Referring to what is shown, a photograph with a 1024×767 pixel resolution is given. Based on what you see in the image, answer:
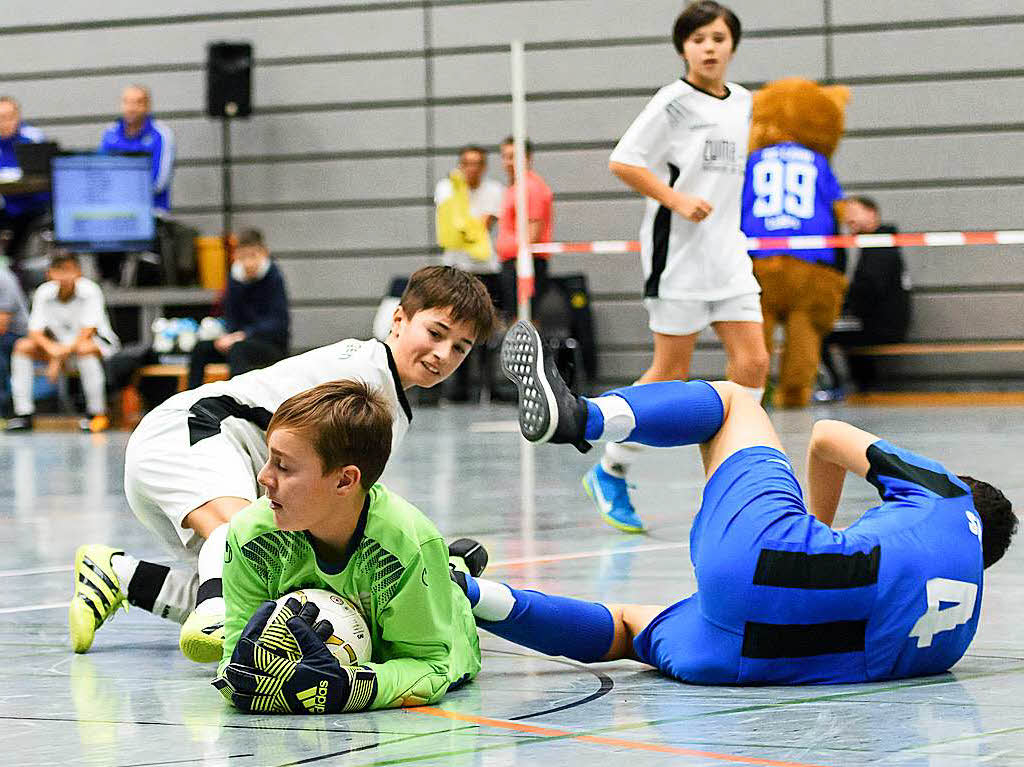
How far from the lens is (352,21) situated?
15.6 m

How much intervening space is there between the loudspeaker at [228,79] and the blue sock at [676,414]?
12248 millimetres

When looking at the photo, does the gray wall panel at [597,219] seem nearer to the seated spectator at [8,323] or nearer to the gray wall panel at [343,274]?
the gray wall panel at [343,274]

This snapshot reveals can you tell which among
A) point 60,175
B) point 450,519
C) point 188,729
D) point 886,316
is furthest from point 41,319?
point 188,729

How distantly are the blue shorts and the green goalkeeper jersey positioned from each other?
0.47 m

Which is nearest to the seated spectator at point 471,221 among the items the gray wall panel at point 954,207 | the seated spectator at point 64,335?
the seated spectator at point 64,335

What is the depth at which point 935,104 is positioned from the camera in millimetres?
14180

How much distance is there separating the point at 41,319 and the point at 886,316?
666cm

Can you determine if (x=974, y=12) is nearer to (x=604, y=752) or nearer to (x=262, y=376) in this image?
(x=262, y=376)

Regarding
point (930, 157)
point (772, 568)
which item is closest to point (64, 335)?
point (930, 157)

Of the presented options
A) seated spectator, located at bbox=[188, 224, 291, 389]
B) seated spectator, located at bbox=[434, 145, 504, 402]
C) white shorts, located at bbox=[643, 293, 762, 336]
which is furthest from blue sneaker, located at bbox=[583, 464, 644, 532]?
seated spectator, located at bbox=[434, 145, 504, 402]

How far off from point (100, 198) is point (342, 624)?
11.5 metres

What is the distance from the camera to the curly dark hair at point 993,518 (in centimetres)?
352

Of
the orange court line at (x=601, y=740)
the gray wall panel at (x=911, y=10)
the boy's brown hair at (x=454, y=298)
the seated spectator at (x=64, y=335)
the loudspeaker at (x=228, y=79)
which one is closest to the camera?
the orange court line at (x=601, y=740)

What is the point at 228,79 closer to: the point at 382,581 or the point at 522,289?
the point at 522,289
